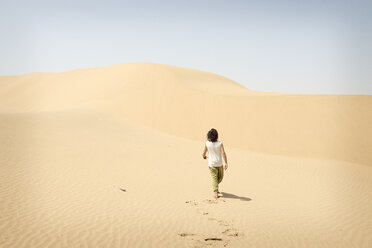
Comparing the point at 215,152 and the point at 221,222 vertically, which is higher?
the point at 215,152

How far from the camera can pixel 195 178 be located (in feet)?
35.8

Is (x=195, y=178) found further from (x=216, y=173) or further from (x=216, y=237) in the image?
(x=216, y=237)

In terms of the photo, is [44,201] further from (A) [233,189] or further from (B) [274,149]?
(B) [274,149]

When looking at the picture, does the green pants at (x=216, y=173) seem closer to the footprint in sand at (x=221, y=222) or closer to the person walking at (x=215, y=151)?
the person walking at (x=215, y=151)

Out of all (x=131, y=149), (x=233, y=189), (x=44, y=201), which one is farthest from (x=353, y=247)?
(x=131, y=149)

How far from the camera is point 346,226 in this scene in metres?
7.04

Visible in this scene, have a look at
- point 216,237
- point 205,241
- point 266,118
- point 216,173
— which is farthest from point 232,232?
point 266,118

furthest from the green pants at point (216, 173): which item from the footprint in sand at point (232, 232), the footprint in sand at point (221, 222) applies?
the footprint in sand at point (232, 232)

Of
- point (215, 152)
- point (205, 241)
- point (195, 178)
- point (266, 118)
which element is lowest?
point (205, 241)

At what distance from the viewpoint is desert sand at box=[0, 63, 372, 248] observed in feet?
19.0

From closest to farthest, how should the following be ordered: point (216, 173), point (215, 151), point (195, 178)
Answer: point (215, 151), point (216, 173), point (195, 178)

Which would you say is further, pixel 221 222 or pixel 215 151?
pixel 215 151

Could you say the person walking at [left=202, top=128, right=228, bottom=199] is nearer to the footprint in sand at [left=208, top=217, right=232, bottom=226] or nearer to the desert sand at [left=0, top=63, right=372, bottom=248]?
the desert sand at [left=0, top=63, right=372, bottom=248]

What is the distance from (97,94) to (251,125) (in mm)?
26273
